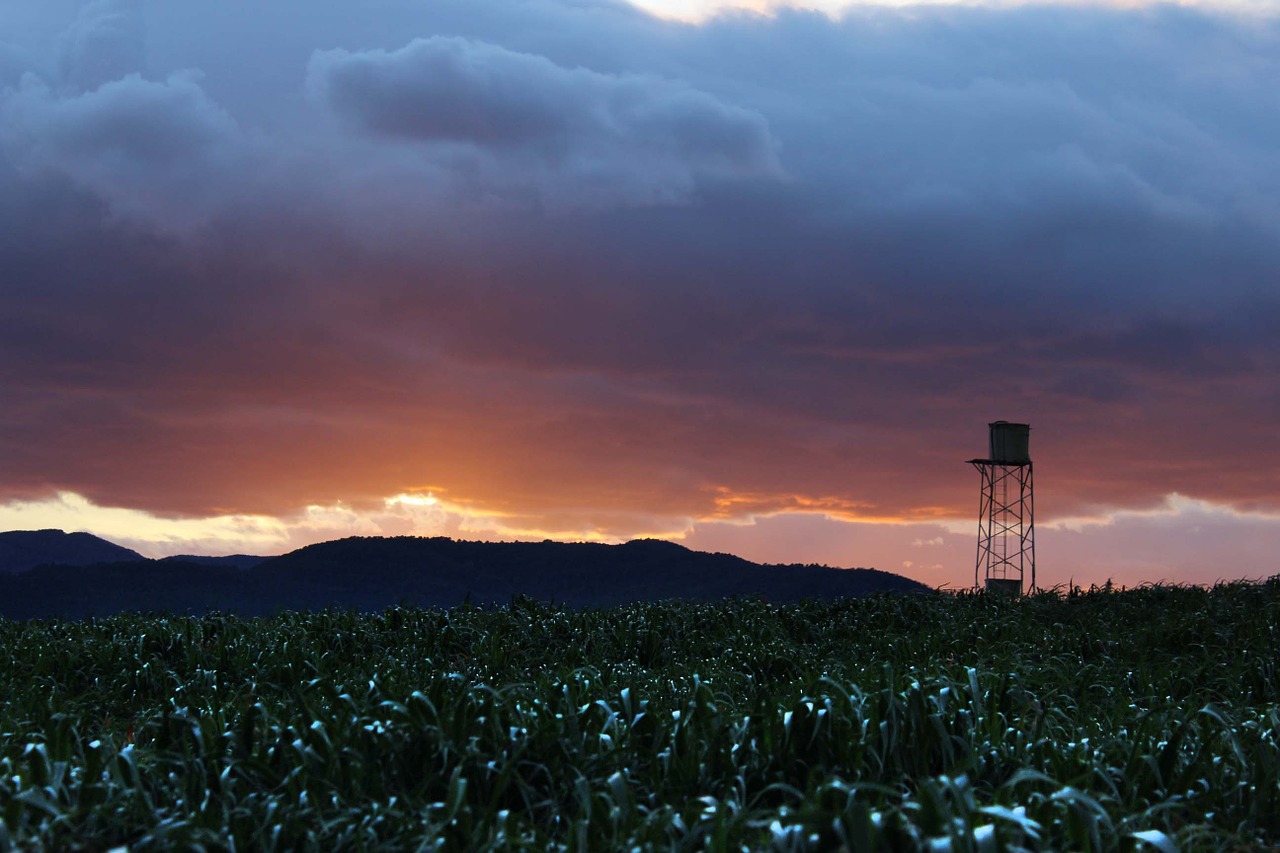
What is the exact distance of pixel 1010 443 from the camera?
79.8 feet

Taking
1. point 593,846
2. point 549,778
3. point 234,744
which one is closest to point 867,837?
point 593,846

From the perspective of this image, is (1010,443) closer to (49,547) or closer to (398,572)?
(398,572)

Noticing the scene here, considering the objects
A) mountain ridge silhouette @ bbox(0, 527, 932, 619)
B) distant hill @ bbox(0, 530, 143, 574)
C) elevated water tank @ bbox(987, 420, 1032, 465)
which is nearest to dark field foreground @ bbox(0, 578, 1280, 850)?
elevated water tank @ bbox(987, 420, 1032, 465)

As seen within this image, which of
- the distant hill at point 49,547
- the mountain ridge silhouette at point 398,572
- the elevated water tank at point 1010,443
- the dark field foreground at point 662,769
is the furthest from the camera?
the distant hill at point 49,547

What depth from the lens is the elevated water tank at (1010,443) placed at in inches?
956

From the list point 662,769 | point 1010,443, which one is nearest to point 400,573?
point 1010,443

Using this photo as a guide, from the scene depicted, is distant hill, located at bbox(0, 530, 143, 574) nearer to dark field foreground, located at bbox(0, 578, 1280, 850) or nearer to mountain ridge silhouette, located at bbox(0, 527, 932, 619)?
mountain ridge silhouette, located at bbox(0, 527, 932, 619)

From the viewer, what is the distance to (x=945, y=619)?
42.5ft

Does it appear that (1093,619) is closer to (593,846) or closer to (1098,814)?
(1098,814)

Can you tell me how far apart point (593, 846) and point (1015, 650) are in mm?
7145

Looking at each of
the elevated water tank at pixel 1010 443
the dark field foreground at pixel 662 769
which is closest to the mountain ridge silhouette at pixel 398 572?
the elevated water tank at pixel 1010 443

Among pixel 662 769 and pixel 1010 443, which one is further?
pixel 1010 443

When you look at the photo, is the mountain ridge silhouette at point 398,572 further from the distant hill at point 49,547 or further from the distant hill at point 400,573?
the distant hill at point 49,547

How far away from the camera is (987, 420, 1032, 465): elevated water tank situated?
24281 mm
